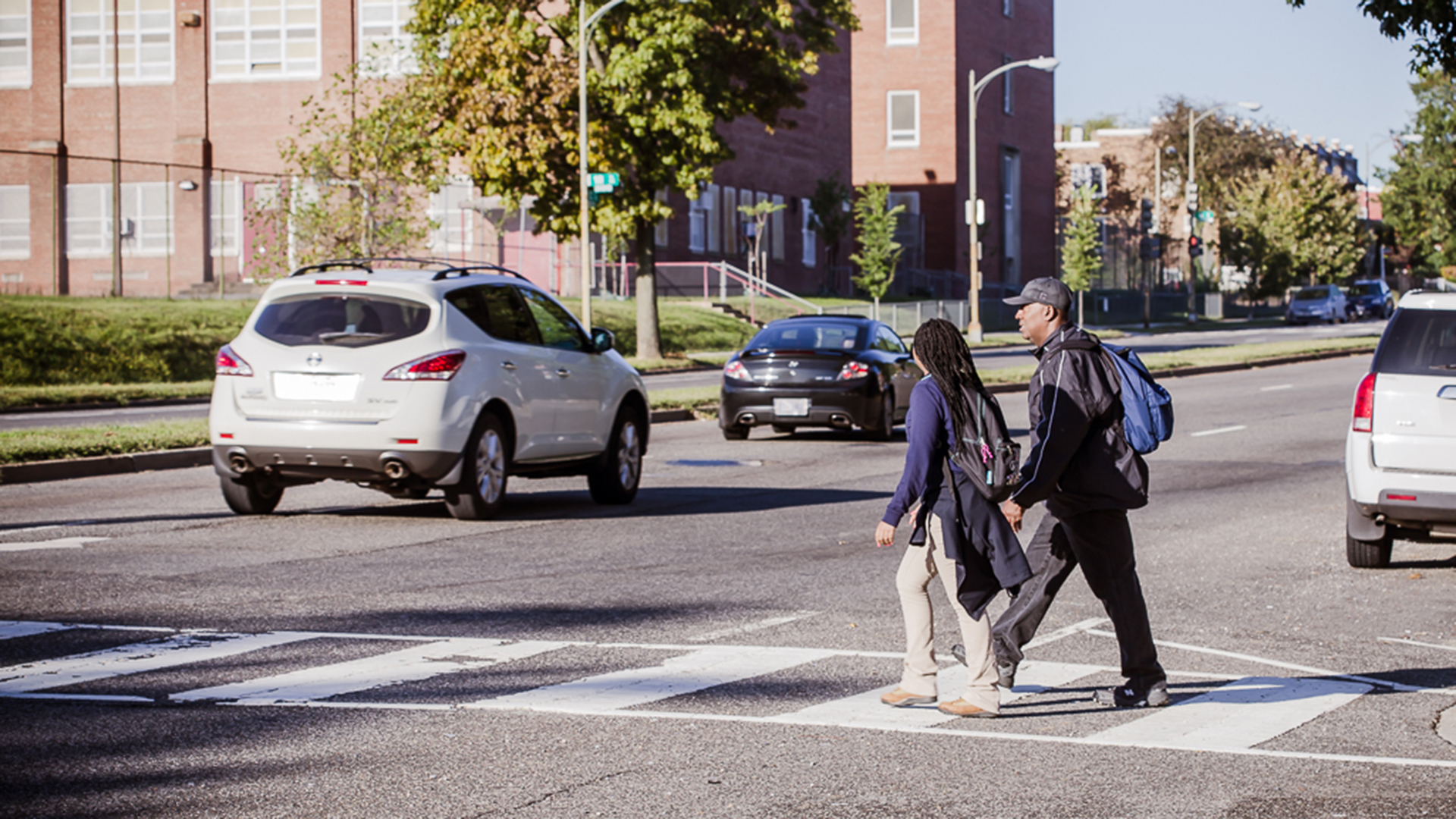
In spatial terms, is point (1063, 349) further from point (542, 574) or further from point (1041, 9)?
point (1041, 9)

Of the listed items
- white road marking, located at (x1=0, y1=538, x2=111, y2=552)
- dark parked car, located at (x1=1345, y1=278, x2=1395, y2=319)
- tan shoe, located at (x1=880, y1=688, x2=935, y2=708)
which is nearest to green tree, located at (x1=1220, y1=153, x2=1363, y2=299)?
dark parked car, located at (x1=1345, y1=278, x2=1395, y2=319)

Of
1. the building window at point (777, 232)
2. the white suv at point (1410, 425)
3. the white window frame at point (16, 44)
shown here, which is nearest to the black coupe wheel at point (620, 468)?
the white suv at point (1410, 425)

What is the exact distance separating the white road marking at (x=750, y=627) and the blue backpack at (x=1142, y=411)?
249 centimetres

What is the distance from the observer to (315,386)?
1217cm

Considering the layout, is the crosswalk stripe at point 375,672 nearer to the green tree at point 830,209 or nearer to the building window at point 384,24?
the building window at point 384,24

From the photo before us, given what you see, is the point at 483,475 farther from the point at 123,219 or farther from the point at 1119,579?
the point at 123,219

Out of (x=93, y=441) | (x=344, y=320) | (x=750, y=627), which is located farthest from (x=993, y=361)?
(x=750, y=627)

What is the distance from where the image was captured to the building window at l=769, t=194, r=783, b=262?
62.1 m

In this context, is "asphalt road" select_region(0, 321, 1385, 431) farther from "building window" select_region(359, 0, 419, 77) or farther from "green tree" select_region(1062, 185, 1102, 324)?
"building window" select_region(359, 0, 419, 77)

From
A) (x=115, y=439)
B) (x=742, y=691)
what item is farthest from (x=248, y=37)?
(x=742, y=691)

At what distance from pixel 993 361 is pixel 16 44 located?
108 ft

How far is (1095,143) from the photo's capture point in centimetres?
11450

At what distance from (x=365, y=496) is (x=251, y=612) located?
589 cm

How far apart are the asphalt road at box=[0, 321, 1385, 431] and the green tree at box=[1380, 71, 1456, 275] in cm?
483
